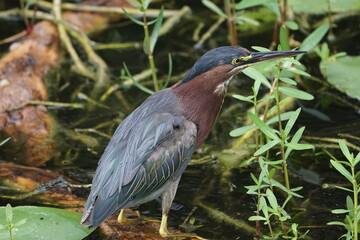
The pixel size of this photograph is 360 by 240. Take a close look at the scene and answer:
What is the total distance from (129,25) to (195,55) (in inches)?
43.5

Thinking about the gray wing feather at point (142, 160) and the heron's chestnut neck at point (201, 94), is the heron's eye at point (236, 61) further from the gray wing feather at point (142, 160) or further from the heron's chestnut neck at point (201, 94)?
the gray wing feather at point (142, 160)

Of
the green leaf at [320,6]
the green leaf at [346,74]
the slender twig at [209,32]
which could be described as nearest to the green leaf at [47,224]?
the green leaf at [346,74]

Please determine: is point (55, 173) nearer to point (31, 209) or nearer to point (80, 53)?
point (31, 209)

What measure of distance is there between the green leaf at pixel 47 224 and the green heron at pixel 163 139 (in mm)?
183

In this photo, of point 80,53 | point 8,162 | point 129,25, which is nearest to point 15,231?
point 8,162

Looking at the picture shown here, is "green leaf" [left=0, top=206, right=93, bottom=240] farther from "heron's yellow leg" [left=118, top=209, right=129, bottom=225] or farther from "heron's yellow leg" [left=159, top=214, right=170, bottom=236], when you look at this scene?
"heron's yellow leg" [left=159, top=214, right=170, bottom=236]

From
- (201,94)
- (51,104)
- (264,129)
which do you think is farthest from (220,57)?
(51,104)

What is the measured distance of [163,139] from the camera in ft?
13.7

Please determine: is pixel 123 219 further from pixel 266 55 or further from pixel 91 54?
pixel 91 54

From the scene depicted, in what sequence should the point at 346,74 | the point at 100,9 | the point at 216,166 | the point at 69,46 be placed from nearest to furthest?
the point at 216,166
the point at 346,74
the point at 69,46
the point at 100,9

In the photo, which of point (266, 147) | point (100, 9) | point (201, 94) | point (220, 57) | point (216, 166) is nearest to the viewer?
point (266, 147)

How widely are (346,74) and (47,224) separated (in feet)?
9.67

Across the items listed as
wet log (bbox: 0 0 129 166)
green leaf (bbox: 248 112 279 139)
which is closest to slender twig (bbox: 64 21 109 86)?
wet log (bbox: 0 0 129 166)

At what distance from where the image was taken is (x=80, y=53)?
692cm
